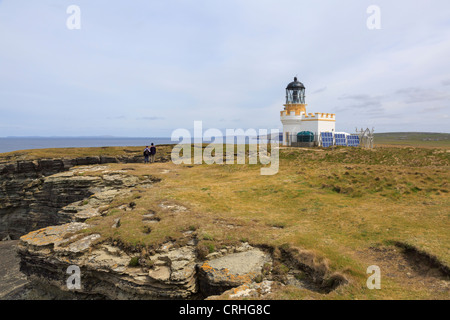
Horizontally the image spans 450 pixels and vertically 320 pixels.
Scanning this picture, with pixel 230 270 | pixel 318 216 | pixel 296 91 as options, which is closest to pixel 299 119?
pixel 296 91

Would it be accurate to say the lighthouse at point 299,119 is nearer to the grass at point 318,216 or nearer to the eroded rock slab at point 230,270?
the grass at point 318,216

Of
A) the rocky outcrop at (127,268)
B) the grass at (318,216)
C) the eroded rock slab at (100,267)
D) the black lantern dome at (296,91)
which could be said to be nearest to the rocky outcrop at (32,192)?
the grass at (318,216)

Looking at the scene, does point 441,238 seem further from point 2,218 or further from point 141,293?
point 2,218

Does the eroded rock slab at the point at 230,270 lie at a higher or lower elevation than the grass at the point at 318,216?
lower

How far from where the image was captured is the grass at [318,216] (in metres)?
10.3

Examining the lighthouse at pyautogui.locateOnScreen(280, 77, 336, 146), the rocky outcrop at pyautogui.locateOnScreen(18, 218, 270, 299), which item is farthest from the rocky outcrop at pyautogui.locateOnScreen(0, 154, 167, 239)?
the lighthouse at pyautogui.locateOnScreen(280, 77, 336, 146)

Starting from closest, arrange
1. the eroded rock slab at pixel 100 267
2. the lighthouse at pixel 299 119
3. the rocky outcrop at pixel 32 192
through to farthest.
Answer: the eroded rock slab at pixel 100 267
the rocky outcrop at pixel 32 192
the lighthouse at pixel 299 119

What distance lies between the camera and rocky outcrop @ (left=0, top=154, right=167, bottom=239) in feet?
102

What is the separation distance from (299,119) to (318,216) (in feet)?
113

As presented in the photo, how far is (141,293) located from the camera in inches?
432

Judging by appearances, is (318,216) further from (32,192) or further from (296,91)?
(32,192)

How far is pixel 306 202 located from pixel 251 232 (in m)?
6.83

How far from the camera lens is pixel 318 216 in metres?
15.6

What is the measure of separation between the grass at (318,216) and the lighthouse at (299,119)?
1920cm
